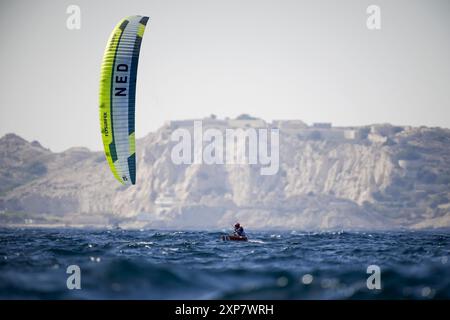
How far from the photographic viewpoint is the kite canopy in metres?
43.1

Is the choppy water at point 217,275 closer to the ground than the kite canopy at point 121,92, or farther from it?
closer to the ground

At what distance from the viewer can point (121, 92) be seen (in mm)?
43438

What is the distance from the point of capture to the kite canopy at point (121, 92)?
43.1m

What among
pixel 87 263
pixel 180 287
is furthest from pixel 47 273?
pixel 180 287

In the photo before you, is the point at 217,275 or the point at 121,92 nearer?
the point at 217,275

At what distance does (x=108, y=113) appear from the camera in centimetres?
4409

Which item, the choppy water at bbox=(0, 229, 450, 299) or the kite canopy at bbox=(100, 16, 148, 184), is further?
the kite canopy at bbox=(100, 16, 148, 184)

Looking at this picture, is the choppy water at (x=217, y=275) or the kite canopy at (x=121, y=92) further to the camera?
the kite canopy at (x=121, y=92)

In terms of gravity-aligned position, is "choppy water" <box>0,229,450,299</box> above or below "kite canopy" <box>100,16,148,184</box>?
below

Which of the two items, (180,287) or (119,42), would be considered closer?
(180,287)

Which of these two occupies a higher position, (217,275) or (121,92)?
(121,92)
